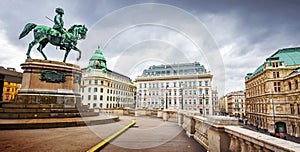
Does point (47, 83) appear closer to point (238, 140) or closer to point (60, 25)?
point (60, 25)

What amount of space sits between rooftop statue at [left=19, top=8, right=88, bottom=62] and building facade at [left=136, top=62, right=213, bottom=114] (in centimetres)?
4524

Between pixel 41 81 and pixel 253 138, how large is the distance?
1484 centimetres

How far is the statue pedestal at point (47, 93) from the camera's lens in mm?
10453

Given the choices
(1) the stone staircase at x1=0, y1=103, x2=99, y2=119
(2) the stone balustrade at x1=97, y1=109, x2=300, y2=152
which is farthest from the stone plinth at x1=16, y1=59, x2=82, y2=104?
(2) the stone balustrade at x1=97, y1=109, x2=300, y2=152

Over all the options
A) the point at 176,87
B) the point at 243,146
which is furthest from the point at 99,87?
the point at 243,146

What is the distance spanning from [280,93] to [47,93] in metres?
48.6

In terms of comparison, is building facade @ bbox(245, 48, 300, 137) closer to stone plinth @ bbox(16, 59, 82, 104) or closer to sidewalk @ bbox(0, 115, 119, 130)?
sidewalk @ bbox(0, 115, 119, 130)

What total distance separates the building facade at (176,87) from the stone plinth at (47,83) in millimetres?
47499

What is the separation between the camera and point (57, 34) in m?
14.9

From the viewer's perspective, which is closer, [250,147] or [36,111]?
[250,147]

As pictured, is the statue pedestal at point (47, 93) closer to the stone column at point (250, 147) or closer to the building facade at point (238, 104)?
the stone column at point (250, 147)

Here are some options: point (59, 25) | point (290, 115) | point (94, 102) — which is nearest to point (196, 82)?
point (290, 115)

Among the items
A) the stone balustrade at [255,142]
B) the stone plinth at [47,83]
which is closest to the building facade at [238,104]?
the stone plinth at [47,83]

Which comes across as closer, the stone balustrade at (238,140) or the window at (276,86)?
the stone balustrade at (238,140)
